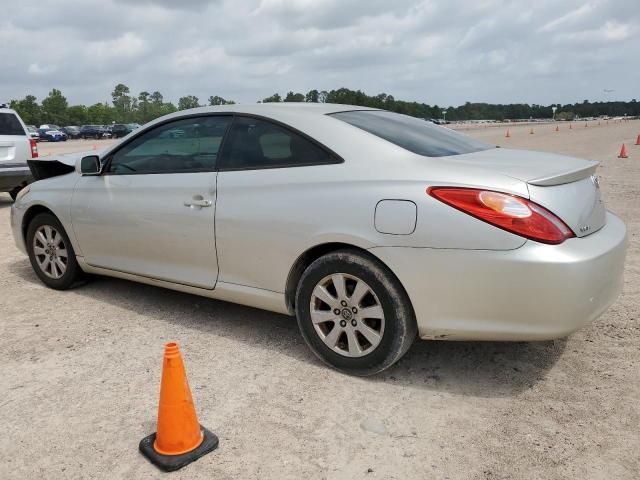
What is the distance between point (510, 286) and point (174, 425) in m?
1.72

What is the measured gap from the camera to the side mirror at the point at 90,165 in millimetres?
4551

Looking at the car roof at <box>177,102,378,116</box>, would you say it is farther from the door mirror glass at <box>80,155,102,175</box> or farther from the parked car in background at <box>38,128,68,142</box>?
the parked car in background at <box>38,128,68,142</box>

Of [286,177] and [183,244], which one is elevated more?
[286,177]

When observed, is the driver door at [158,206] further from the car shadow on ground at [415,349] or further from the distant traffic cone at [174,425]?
the distant traffic cone at [174,425]

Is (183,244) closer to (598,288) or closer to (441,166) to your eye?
(441,166)

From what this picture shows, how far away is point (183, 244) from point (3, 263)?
338cm

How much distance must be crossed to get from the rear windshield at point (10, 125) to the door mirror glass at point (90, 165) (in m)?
6.39

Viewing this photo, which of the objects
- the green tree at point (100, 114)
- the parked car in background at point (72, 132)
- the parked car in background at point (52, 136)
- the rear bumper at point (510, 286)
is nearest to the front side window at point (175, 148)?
the rear bumper at point (510, 286)

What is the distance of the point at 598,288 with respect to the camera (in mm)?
2928

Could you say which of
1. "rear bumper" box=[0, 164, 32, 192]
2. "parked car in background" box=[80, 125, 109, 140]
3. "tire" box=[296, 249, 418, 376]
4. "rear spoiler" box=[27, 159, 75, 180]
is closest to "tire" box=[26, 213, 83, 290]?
"rear spoiler" box=[27, 159, 75, 180]

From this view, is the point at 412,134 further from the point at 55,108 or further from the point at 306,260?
the point at 55,108

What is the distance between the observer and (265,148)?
3.73 metres

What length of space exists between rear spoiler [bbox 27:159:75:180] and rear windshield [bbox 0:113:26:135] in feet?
17.7

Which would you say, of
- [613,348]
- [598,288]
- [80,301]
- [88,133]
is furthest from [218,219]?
[88,133]
